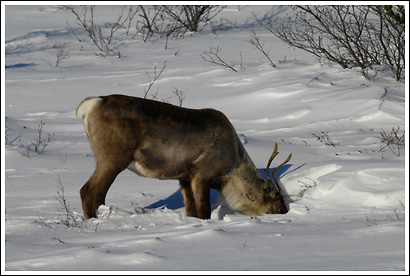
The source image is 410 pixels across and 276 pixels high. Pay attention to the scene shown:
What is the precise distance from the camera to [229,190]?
6.08 meters

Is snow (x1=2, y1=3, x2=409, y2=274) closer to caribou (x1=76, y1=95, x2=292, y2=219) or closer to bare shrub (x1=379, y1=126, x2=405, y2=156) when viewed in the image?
bare shrub (x1=379, y1=126, x2=405, y2=156)

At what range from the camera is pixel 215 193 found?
674 centimetres

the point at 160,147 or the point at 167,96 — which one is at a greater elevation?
the point at 160,147

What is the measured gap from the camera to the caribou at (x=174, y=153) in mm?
5484

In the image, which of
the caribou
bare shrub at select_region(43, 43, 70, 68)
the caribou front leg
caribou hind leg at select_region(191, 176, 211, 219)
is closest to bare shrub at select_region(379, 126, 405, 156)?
the caribou

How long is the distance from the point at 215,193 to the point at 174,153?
1159mm

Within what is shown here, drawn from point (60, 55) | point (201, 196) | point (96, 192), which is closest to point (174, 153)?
point (201, 196)

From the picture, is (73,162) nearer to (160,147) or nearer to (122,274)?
(160,147)

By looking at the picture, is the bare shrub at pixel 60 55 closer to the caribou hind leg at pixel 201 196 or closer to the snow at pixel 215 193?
the snow at pixel 215 193

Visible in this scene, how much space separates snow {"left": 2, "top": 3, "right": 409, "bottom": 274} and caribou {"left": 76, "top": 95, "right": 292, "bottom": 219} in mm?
205

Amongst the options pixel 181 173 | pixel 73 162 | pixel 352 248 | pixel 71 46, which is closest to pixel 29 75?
pixel 71 46

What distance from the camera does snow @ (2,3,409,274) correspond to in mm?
3758

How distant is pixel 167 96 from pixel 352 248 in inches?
340

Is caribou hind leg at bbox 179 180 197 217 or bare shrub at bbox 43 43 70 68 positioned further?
bare shrub at bbox 43 43 70 68
